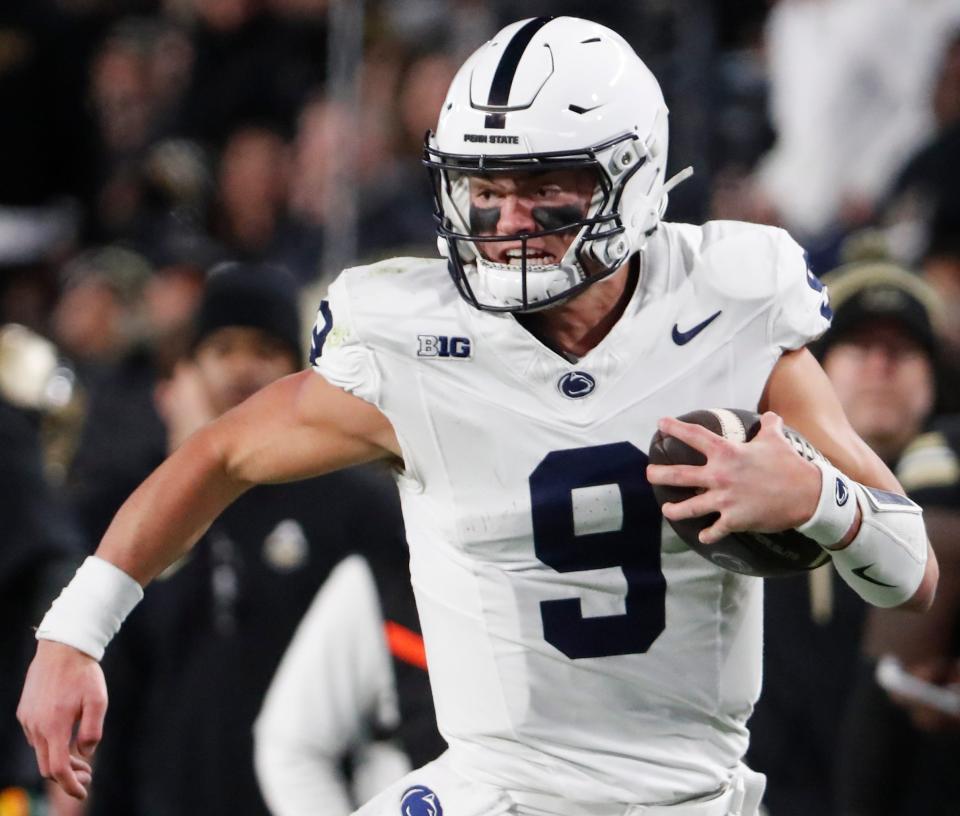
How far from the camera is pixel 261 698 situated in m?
4.61

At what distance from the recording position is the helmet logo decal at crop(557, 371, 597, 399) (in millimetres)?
3285

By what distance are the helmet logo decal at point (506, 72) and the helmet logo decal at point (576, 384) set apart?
0.39 metres

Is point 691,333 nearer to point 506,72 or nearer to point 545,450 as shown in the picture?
point 545,450

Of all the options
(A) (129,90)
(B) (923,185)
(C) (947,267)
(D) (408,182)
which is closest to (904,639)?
(C) (947,267)

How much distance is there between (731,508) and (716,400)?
38cm

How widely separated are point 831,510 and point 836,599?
1.80 metres

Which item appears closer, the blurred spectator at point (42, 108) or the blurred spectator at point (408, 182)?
the blurred spectator at point (408, 182)

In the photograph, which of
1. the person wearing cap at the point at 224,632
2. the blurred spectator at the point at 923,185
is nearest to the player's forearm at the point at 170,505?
the person wearing cap at the point at 224,632

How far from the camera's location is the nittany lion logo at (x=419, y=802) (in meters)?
3.33

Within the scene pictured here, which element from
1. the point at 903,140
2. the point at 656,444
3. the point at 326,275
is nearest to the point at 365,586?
the point at 656,444

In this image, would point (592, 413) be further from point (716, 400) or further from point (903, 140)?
point (903, 140)

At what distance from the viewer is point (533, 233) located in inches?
128

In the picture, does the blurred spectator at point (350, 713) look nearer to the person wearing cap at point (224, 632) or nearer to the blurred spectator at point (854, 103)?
the person wearing cap at point (224, 632)

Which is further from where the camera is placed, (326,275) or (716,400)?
(326,275)
